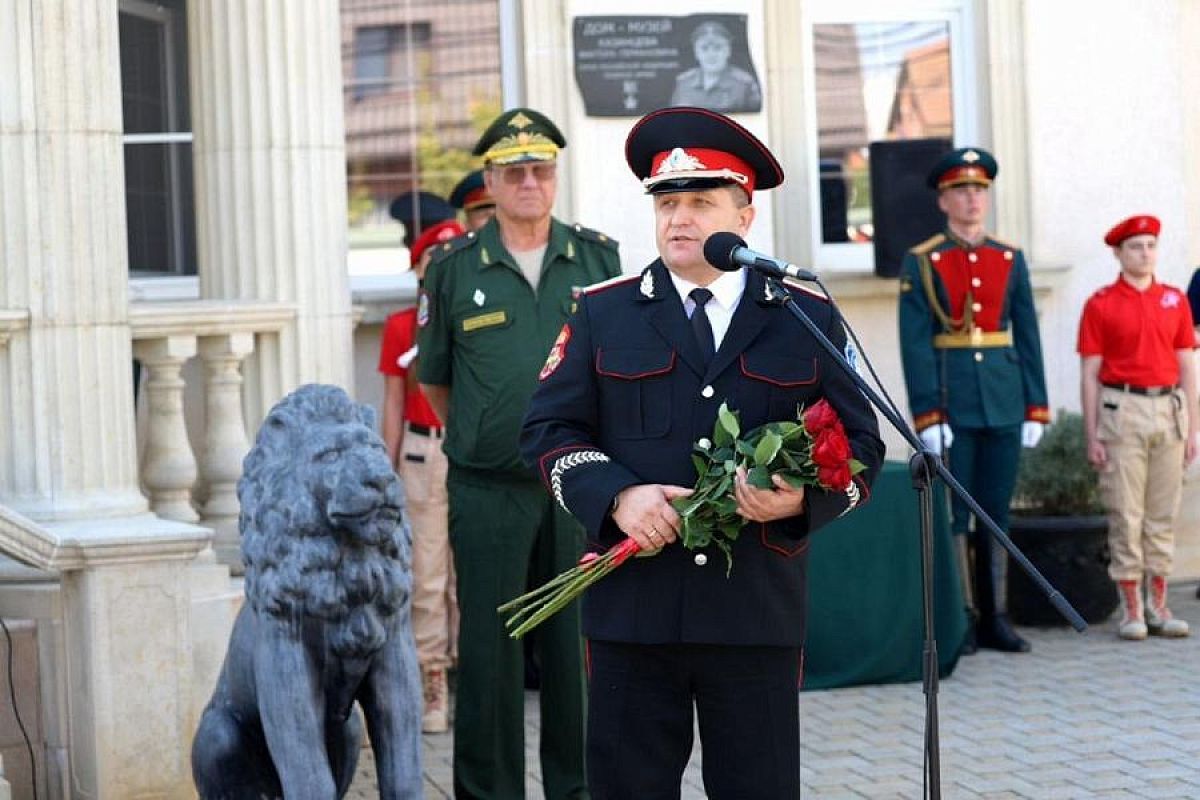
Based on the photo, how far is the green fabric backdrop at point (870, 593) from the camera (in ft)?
28.0

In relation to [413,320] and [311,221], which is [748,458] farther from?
[413,320]

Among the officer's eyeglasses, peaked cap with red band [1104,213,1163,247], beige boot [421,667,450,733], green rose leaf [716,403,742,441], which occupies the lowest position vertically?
beige boot [421,667,450,733]

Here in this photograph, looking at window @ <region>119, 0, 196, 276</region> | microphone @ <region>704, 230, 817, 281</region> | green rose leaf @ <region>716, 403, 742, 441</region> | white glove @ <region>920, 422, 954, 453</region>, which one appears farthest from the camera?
white glove @ <region>920, 422, 954, 453</region>

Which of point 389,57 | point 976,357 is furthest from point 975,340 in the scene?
point 389,57

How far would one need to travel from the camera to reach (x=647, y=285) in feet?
15.0

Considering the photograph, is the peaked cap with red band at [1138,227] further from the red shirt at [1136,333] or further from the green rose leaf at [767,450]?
the green rose leaf at [767,450]

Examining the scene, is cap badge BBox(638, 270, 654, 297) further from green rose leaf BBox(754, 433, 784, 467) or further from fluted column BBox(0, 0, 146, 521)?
fluted column BBox(0, 0, 146, 521)

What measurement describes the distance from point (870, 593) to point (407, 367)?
198 centimetres

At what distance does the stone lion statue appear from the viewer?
16.1ft

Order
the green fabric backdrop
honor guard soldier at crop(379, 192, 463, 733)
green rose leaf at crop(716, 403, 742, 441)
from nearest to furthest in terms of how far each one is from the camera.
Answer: green rose leaf at crop(716, 403, 742, 441) → honor guard soldier at crop(379, 192, 463, 733) → the green fabric backdrop

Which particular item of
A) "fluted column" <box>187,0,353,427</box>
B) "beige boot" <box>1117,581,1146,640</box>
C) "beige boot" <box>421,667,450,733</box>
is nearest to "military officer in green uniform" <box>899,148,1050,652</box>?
"beige boot" <box>1117,581,1146,640</box>

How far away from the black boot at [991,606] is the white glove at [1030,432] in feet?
1.43

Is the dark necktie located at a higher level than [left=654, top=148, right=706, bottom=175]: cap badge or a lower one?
lower

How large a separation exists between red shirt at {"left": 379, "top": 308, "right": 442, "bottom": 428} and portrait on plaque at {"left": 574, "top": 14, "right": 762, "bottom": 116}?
1.51 metres
